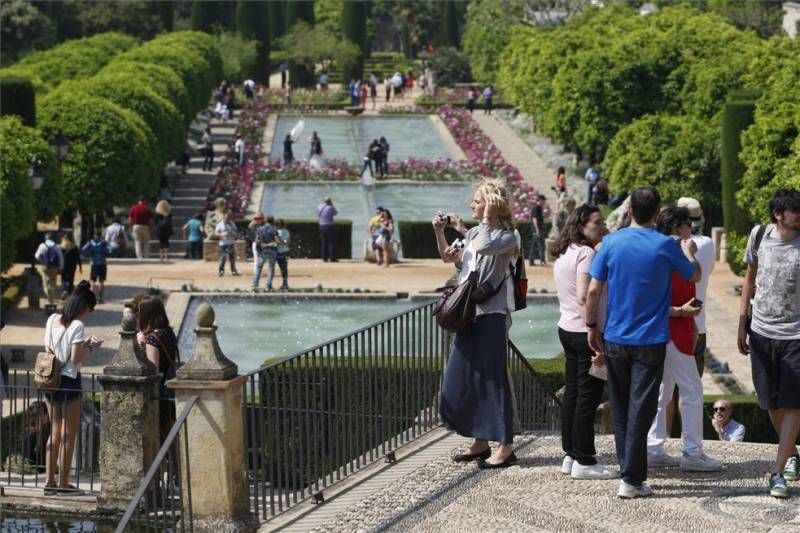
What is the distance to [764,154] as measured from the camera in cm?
2900

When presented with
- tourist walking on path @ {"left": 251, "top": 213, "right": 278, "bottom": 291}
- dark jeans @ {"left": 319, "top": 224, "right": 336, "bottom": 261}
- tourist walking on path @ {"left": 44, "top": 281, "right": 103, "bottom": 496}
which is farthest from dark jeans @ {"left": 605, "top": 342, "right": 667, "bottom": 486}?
dark jeans @ {"left": 319, "top": 224, "right": 336, "bottom": 261}

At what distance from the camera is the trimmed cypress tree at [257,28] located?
90369mm

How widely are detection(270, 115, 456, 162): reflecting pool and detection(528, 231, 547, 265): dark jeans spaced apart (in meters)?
24.4

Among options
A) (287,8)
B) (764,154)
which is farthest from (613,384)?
(287,8)

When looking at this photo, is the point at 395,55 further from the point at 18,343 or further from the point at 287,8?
the point at 18,343

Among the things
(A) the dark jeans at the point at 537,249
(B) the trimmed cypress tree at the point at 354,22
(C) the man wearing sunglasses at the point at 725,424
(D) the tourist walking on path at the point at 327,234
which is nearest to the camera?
(C) the man wearing sunglasses at the point at 725,424

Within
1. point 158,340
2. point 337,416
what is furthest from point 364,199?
point 337,416

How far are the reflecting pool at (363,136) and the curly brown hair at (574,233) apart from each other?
159 ft

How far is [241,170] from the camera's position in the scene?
169 ft

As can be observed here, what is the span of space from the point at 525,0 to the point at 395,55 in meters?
26.1

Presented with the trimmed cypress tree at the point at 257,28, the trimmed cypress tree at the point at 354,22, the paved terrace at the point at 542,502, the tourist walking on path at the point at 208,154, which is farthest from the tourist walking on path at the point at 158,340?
the trimmed cypress tree at the point at 354,22

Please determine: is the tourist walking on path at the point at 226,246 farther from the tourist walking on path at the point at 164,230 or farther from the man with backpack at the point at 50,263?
the man with backpack at the point at 50,263

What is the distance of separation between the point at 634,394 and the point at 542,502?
767 millimetres

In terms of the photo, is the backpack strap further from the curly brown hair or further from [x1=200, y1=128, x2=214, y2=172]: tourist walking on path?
[x1=200, y1=128, x2=214, y2=172]: tourist walking on path
